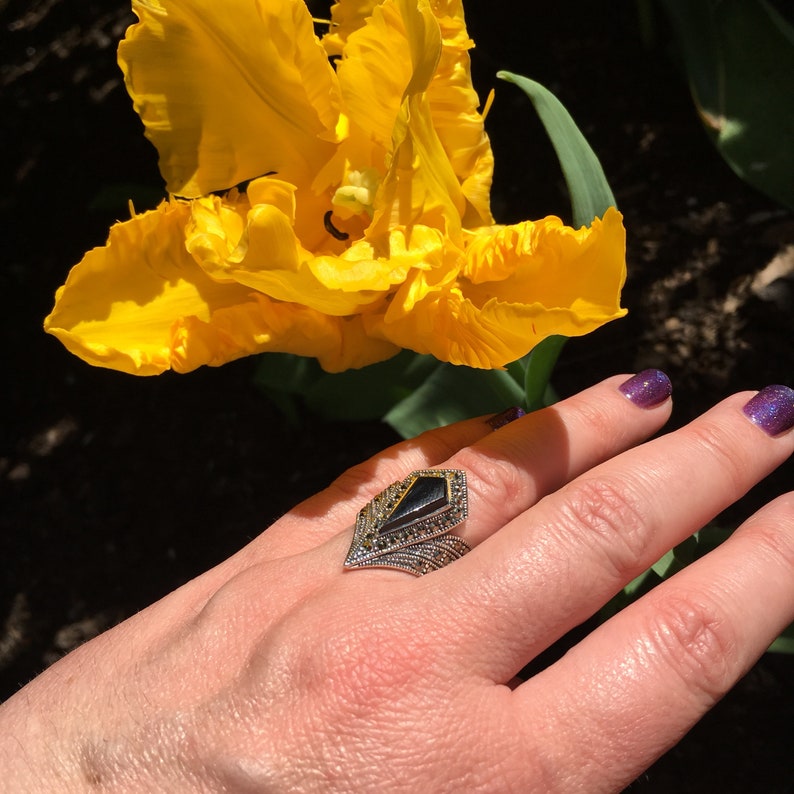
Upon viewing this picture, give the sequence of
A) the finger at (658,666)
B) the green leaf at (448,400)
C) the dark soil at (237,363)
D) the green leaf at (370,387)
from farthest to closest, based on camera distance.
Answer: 1. the dark soil at (237,363)
2. the green leaf at (370,387)
3. the green leaf at (448,400)
4. the finger at (658,666)

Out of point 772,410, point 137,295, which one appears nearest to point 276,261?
point 137,295

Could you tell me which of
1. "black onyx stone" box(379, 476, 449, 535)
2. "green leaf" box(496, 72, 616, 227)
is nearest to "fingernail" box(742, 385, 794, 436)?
"green leaf" box(496, 72, 616, 227)

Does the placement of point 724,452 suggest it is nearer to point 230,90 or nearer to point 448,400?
point 448,400

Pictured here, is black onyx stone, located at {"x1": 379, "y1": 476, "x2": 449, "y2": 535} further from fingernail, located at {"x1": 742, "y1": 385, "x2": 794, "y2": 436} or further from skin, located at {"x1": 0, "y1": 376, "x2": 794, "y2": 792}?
fingernail, located at {"x1": 742, "y1": 385, "x2": 794, "y2": 436}

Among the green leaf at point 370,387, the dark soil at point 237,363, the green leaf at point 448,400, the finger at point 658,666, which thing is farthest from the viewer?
the dark soil at point 237,363

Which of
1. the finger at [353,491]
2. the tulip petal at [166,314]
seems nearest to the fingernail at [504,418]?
the finger at [353,491]

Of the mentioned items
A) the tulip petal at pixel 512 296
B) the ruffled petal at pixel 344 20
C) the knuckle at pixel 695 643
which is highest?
the ruffled petal at pixel 344 20

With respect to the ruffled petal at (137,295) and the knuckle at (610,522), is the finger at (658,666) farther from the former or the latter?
the ruffled petal at (137,295)

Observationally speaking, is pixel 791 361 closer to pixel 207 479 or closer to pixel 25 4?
pixel 207 479
